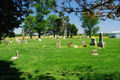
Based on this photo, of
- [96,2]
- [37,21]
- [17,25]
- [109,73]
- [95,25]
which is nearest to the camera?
[96,2]

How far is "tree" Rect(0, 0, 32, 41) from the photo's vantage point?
140 inches

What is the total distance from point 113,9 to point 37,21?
46203mm

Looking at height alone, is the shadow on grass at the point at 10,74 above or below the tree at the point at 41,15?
below

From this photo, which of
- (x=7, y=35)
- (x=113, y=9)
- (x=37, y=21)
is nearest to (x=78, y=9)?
(x=113, y=9)

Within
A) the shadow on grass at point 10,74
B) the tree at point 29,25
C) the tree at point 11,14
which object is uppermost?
the tree at point 29,25

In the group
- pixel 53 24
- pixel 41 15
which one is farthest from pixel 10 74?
pixel 53 24

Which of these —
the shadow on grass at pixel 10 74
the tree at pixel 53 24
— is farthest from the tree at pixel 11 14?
the tree at pixel 53 24

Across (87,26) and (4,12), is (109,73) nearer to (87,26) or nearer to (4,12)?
(4,12)

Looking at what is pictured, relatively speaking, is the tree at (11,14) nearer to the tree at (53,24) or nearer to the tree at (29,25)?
the tree at (29,25)

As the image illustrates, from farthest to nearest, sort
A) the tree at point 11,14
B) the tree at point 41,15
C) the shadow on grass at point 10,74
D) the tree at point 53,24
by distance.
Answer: the tree at point 53,24 < the tree at point 41,15 < the shadow on grass at point 10,74 < the tree at point 11,14

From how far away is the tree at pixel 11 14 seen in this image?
356 cm

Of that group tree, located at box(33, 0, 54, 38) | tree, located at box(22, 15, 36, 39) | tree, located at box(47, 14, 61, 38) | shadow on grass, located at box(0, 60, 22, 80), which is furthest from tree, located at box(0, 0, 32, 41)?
tree, located at box(47, 14, 61, 38)

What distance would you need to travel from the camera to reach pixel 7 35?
13.6 ft

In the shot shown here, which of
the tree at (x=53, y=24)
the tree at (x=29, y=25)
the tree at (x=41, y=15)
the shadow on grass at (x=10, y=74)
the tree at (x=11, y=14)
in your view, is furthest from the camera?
the tree at (x=53, y=24)
